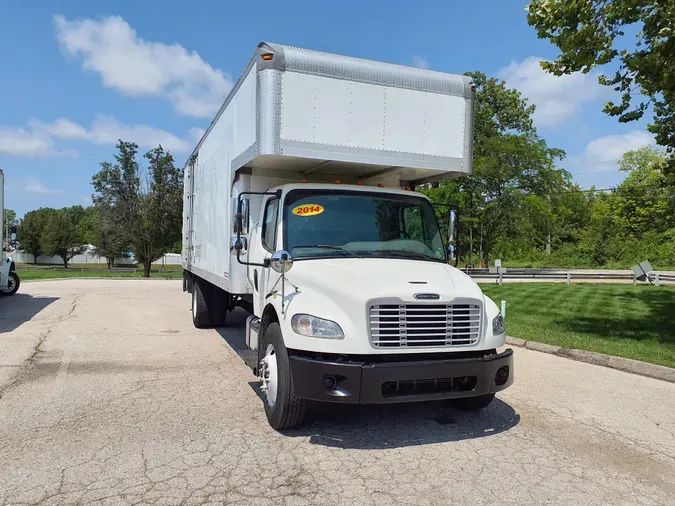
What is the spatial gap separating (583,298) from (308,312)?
15748 millimetres

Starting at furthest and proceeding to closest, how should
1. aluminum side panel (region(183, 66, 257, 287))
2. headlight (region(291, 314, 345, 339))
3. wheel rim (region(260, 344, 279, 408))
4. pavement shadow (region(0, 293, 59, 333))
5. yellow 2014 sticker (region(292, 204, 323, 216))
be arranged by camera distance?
pavement shadow (region(0, 293, 59, 333)) → aluminum side panel (region(183, 66, 257, 287)) → yellow 2014 sticker (region(292, 204, 323, 216)) → wheel rim (region(260, 344, 279, 408)) → headlight (region(291, 314, 345, 339))

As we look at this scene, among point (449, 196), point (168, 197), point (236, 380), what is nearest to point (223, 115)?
point (236, 380)

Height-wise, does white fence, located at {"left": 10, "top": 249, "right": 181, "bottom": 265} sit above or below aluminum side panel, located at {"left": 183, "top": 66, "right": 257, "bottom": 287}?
below

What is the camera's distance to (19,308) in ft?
43.5

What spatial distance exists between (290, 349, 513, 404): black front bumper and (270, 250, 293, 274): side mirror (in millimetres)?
867

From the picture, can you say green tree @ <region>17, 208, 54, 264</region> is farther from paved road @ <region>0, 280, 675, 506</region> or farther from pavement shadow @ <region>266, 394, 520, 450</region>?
pavement shadow @ <region>266, 394, 520, 450</region>

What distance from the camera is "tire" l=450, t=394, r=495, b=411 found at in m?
5.28

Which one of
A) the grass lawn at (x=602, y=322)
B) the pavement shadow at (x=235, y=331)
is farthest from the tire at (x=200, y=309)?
the grass lawn at (x=602, y=322)

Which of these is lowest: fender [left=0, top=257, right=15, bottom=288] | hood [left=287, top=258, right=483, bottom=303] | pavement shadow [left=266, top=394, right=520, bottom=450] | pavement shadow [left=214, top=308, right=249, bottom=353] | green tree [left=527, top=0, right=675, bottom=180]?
pavement shadow [left=266, top=394, right=520, bottom=450]

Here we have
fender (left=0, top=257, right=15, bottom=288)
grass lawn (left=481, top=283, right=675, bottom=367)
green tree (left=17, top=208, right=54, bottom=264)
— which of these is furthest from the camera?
green tree (left=17, top=208, right=54, bottom=264)

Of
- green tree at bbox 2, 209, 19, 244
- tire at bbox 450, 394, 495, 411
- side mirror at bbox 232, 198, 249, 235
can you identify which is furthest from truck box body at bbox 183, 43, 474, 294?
green tree at bbox 2, 209, 19, 244

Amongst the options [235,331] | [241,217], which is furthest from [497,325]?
[235,331]

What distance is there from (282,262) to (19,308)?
448 inches

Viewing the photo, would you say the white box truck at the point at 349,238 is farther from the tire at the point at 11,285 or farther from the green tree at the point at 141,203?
the green tree at the point at 141,203
